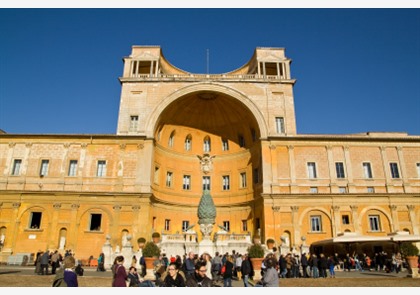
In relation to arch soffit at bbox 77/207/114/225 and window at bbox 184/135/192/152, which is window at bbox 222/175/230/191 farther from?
arch soffit at bbox 77/207/114/225

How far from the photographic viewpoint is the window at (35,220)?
93.2ft

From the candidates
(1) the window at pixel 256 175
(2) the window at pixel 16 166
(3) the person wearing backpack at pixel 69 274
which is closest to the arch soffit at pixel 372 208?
(1) the window at pixel 256 175

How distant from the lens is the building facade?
2841 centimetres

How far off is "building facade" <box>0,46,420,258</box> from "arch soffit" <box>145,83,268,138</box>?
0.10 m

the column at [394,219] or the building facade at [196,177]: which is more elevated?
the building facade at [196,177]

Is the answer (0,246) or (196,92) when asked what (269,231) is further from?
(0,246)

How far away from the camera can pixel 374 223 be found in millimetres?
29297

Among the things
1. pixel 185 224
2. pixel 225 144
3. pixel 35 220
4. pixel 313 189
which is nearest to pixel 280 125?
pixel 313 189

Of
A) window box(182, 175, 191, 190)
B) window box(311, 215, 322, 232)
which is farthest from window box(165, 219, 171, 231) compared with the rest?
window box(311, 215, 322, 232)

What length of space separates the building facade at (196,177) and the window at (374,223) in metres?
0.09

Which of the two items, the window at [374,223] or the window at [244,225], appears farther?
the window at [244,225]

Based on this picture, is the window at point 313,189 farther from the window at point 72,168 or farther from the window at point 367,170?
the window at point 72,168

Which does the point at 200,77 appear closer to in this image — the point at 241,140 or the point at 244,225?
the point at 241,140

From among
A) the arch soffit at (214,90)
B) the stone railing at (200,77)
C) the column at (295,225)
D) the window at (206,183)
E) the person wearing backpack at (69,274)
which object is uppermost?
the stone railing at (200,77)
